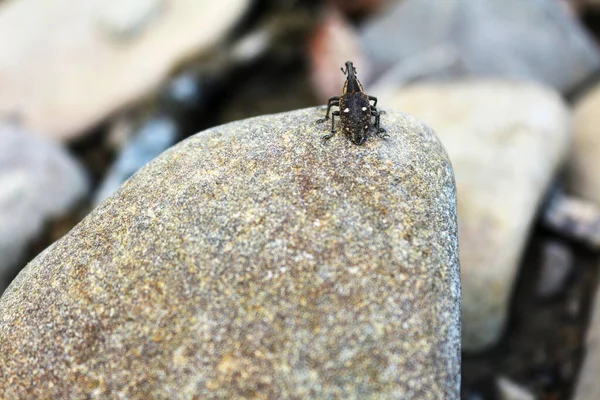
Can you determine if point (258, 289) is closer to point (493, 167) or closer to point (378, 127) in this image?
point (378, 127)

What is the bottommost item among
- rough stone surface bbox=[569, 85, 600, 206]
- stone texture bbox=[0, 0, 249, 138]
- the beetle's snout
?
rough stone surface bbox=[569, 85, 600, 206]

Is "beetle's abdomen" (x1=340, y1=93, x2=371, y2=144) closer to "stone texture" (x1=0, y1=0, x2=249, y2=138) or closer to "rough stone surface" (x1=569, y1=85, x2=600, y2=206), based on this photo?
"rough stone surface" (x1=569, y1=85, x2=600, y2=206)

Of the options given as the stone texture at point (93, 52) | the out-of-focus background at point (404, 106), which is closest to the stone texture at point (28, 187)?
the out-of-focus background at point (404, 106)

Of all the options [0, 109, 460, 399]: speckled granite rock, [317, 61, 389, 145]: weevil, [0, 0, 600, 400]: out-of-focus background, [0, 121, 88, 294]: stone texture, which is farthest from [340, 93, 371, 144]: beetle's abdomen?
[0, 121, 88, 294]: stone texture

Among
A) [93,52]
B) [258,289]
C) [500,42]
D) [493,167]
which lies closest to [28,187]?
[93,52]

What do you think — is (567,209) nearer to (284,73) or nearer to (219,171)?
(219,171)
